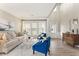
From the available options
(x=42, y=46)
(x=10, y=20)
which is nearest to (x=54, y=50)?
(x=42, y=46)

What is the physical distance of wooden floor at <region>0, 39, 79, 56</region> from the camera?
2.93 m

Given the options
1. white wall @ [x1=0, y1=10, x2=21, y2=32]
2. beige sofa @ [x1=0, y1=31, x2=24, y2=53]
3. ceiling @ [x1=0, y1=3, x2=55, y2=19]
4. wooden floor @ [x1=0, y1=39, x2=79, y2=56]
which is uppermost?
ceiling @ [x1=0, y1=3, x2=55, y2=19]

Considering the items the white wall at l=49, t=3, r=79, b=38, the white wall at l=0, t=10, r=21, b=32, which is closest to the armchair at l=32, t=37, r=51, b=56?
the white wall at l=49, t=3, r=79, b=38

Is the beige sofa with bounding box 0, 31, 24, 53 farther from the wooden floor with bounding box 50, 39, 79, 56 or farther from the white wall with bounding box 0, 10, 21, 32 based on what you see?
the wooden floor with bounding box 50, 39, 79, 56

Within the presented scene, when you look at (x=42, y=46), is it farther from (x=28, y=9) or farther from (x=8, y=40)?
(x=28, y=9)

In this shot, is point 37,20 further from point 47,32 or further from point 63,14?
point 63,14

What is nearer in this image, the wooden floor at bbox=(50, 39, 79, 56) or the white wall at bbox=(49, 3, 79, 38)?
the wooden floor at bbox=(50, 39, 79, 56)

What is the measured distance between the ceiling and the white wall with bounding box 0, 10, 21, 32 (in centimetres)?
9

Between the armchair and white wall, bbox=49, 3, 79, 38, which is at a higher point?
white wall, bbox=49, 3, 79, 38

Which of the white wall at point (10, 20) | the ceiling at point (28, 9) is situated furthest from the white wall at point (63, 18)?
the white wall at point (10, 20)

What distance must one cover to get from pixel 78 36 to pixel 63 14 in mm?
701

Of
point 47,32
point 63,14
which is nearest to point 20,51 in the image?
point 47,32

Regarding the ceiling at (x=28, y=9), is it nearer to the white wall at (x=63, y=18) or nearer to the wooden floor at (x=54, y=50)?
the white wall at (x=63, y=18)

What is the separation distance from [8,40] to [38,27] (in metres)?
0.90
